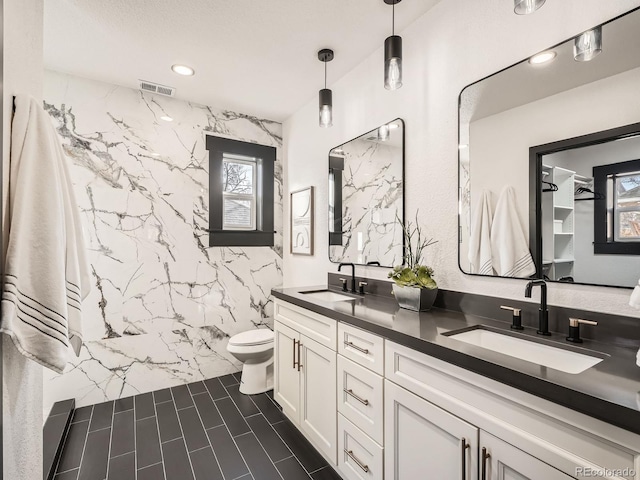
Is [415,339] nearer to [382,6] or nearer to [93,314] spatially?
[382,6]

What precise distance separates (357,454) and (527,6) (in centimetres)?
203

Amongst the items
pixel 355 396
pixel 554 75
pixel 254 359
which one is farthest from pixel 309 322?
pixel 554 75

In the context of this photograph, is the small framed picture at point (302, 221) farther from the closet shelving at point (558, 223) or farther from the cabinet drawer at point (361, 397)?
the closet shelving at point (558, 223)

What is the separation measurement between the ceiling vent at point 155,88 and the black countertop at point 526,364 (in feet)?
7.94

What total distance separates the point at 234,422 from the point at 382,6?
9.43 feet

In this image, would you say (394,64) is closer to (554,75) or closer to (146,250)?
(554,75)

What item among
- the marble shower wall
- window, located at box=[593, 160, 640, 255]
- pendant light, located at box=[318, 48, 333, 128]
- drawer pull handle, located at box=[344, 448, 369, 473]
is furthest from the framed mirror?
the marble shower wall

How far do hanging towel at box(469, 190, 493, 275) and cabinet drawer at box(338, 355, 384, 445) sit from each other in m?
0.74

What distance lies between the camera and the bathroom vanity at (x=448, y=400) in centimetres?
77

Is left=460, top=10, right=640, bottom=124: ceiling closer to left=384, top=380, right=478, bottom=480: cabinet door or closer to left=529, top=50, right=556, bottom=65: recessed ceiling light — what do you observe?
left=529, top=50, right=556, bottom=65: recessed ceiling light

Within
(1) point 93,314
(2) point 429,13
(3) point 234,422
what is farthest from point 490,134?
(1) point 93,314

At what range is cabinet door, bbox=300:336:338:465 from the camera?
1.72 m

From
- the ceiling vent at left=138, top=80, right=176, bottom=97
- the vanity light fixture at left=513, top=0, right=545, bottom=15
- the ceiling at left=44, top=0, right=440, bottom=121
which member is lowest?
the vanity light fixture at left=513, top=0, right=545, bottom=15

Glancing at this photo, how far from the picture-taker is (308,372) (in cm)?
197
